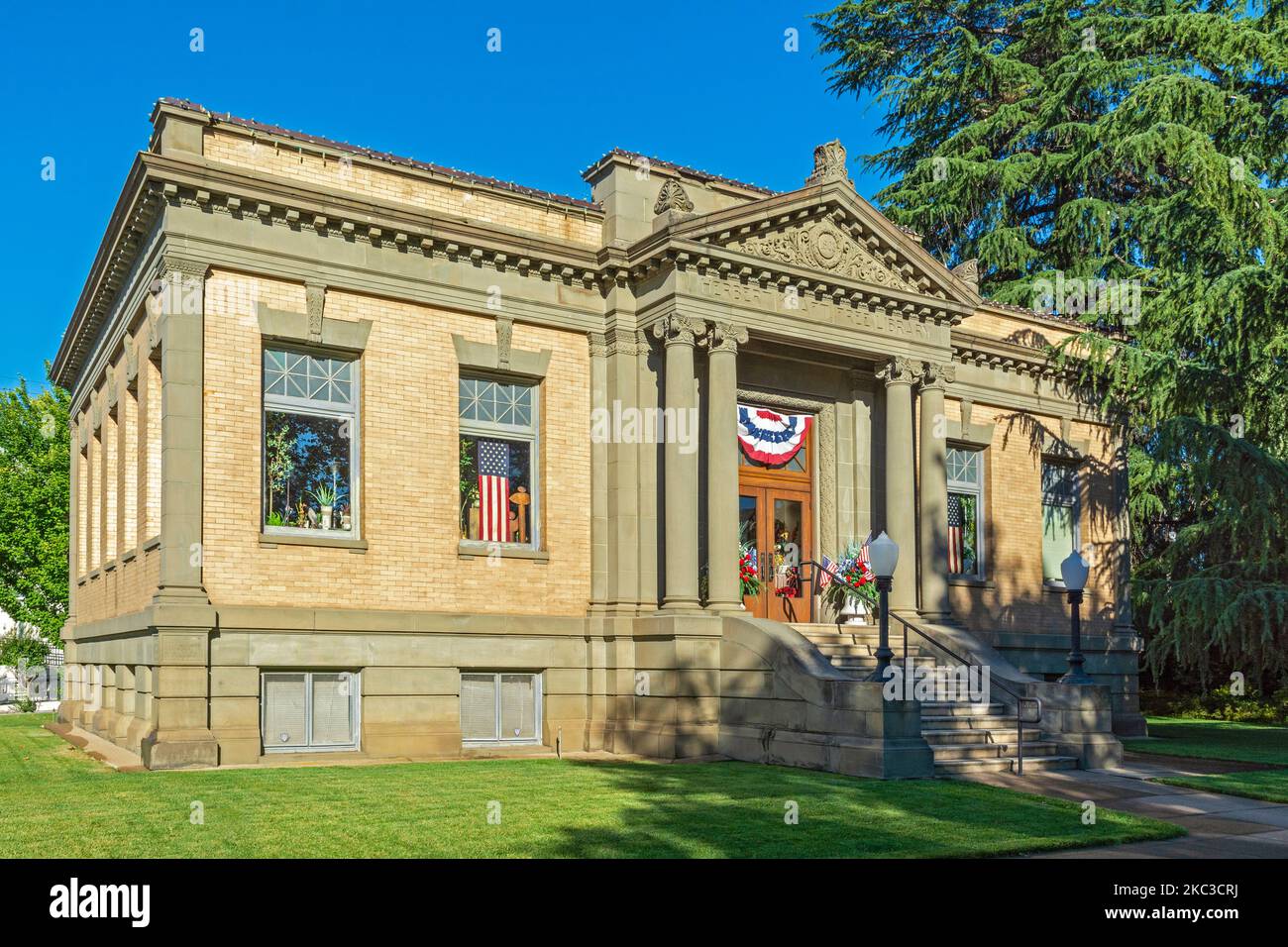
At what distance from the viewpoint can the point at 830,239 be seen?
72.6 ft

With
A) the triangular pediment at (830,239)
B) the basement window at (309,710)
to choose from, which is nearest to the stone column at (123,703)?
the basement window at (309,710)

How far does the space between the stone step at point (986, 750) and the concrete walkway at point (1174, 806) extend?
1.50 feet

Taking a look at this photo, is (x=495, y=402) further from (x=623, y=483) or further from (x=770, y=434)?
(x=770, y=434)

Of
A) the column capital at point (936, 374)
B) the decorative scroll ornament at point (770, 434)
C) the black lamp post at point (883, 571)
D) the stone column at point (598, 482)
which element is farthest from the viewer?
the column capital at point (936, 374)

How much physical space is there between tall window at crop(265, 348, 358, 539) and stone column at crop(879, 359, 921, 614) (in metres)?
9.41

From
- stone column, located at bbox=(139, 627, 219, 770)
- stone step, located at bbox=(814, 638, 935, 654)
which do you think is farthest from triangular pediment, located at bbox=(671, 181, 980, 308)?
stone column, located at bbox=(139, 627, 219, 770)

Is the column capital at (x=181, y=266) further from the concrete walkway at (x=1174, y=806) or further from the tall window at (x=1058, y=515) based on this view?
the tall window at (x=1058, y=515)

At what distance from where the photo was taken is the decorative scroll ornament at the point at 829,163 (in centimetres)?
2214

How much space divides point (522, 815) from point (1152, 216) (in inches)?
915

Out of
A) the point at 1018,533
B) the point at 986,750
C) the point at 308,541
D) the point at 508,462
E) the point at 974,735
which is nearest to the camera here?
the point at 986,750

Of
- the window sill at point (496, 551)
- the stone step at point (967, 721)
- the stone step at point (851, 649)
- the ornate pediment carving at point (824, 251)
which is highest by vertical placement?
the ornate pediment carving at point (824, 251)

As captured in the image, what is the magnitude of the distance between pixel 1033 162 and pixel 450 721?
24.9 meters

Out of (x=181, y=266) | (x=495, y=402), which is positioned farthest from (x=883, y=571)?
(x=181, y=266)

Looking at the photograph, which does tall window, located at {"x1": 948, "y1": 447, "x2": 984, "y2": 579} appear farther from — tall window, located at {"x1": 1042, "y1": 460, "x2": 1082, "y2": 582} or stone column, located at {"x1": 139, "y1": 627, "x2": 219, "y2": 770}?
stone column, located at {"x1": 139, "y1": 627, "x2": 219, "y2": 770}
